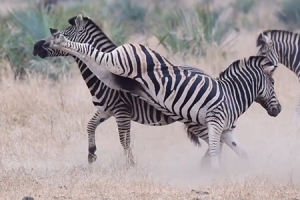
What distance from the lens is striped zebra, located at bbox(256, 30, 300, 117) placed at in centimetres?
1152

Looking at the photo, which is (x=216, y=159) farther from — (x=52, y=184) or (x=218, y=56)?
(x=218, y=56)

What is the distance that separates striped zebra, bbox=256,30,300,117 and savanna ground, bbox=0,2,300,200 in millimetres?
669

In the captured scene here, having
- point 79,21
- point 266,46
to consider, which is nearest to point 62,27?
point 266,46

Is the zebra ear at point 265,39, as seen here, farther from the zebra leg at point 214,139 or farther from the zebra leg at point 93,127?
the zebra leg at point 214,139

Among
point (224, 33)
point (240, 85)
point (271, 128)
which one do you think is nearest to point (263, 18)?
point (224, 33)

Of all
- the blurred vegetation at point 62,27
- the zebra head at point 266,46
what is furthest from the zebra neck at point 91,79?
the blurred vegetation at point 62,27

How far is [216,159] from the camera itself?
806cm

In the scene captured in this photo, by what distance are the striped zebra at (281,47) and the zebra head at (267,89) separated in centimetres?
277

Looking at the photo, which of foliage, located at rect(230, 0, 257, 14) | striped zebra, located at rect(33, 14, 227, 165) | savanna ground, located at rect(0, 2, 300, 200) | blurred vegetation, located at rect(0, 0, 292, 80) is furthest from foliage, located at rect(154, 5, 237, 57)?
foliage, located at rect(230, 0, 257, 14)

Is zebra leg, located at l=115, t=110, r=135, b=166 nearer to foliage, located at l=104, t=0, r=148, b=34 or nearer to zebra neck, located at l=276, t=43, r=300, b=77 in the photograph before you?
zebra neck, located at l=276, t=43, r=300, b=77

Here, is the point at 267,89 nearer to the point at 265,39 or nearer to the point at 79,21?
the point at 79,21

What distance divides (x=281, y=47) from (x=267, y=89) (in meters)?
3.27

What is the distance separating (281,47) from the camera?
1182 centimetres

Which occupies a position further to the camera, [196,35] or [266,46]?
[196,35]
